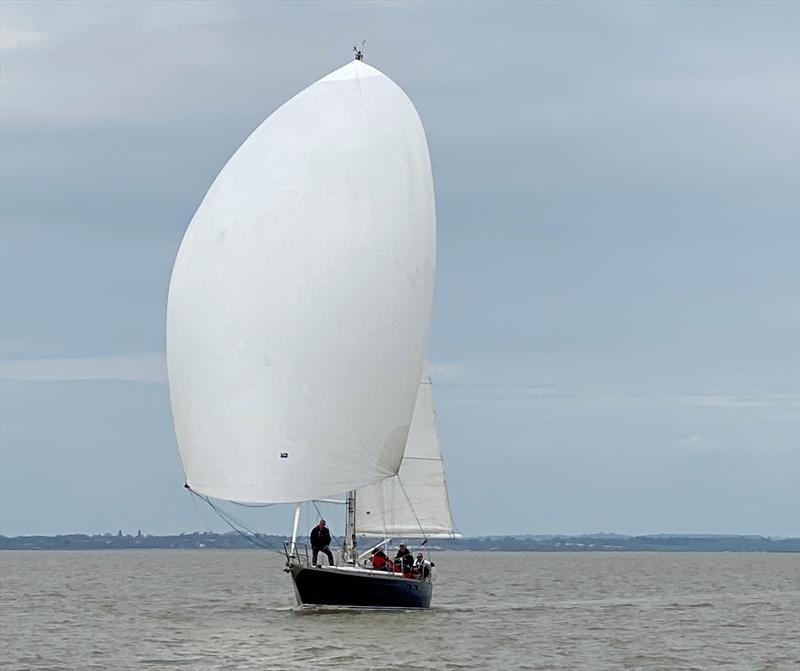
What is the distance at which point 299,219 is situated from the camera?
1375 inches

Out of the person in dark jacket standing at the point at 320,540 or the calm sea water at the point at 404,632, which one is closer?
the calm sea water at the point at 404,632

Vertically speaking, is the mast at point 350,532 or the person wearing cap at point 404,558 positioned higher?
the mast at point 350,532

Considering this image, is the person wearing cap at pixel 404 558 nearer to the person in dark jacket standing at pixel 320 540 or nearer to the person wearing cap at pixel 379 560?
the person wearing cap at pixel 379 560

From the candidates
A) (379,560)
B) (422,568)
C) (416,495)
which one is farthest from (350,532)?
(416,495)

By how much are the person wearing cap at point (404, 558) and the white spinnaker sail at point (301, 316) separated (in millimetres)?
3140

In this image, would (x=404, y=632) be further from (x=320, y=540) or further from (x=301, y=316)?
(x=301, y=316)

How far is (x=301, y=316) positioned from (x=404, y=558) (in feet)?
22.3

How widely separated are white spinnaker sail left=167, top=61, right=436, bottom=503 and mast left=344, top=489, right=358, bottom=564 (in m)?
2.87

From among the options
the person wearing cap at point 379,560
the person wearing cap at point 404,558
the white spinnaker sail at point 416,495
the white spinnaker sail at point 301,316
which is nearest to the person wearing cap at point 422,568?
the person wearing cap at point 404,558

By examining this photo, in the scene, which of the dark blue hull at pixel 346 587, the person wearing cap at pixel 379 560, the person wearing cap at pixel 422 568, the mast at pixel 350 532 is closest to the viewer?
the dark blue hull at pixel 346 587

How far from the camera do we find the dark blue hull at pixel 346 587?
115 feet

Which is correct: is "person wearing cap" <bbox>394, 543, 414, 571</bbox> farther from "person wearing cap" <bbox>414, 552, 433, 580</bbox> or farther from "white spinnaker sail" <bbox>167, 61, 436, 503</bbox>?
"white spinnaker sail" <bbox>167, 61, 436, 503</bbox>

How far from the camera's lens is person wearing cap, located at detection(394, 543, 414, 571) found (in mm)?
37688

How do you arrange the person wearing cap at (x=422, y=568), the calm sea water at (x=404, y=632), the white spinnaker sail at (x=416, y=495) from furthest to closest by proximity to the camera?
the white spinnaker sail at (x=416, y=495)
the person wearing cap at (x=422, y=568)
the calm sea water at (x=404, y=632)
